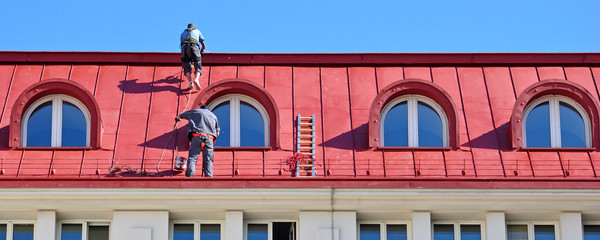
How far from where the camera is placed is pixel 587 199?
37.4 m

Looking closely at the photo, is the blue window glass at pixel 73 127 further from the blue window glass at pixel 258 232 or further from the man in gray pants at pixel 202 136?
the blue window glass at pixel 258 232

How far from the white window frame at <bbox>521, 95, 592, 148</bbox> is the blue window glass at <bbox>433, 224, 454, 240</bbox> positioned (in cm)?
331

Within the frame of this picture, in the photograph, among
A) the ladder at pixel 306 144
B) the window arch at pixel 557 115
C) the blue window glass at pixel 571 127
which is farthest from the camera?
the blue window glass at pixel 571 127

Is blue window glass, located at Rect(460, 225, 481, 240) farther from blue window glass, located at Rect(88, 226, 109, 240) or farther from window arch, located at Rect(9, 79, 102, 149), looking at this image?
window arch, located at Rect(9, 79, 102, 149)

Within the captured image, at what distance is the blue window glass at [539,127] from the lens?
40.5 m

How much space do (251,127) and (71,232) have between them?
5015 millimetres

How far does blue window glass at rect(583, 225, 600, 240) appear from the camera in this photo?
3828 cm

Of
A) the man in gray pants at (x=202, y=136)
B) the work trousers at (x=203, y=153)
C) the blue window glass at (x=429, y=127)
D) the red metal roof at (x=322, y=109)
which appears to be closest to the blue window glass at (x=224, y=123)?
the red metal roof at (x=322, y=109)

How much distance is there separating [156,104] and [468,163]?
23.7 ft

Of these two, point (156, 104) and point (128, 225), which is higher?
point (156, 104)

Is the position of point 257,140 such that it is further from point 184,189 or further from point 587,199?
point 587,199

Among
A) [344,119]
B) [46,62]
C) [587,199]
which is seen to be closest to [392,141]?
[344,119]

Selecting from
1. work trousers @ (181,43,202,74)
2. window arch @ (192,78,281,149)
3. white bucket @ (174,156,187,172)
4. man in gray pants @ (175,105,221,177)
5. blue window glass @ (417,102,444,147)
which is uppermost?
work trousers @ (181,43,202,74)

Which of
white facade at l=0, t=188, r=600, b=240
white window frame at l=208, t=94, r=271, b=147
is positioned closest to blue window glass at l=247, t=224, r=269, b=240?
white facade at l=0, t=188, r=600, b=240
